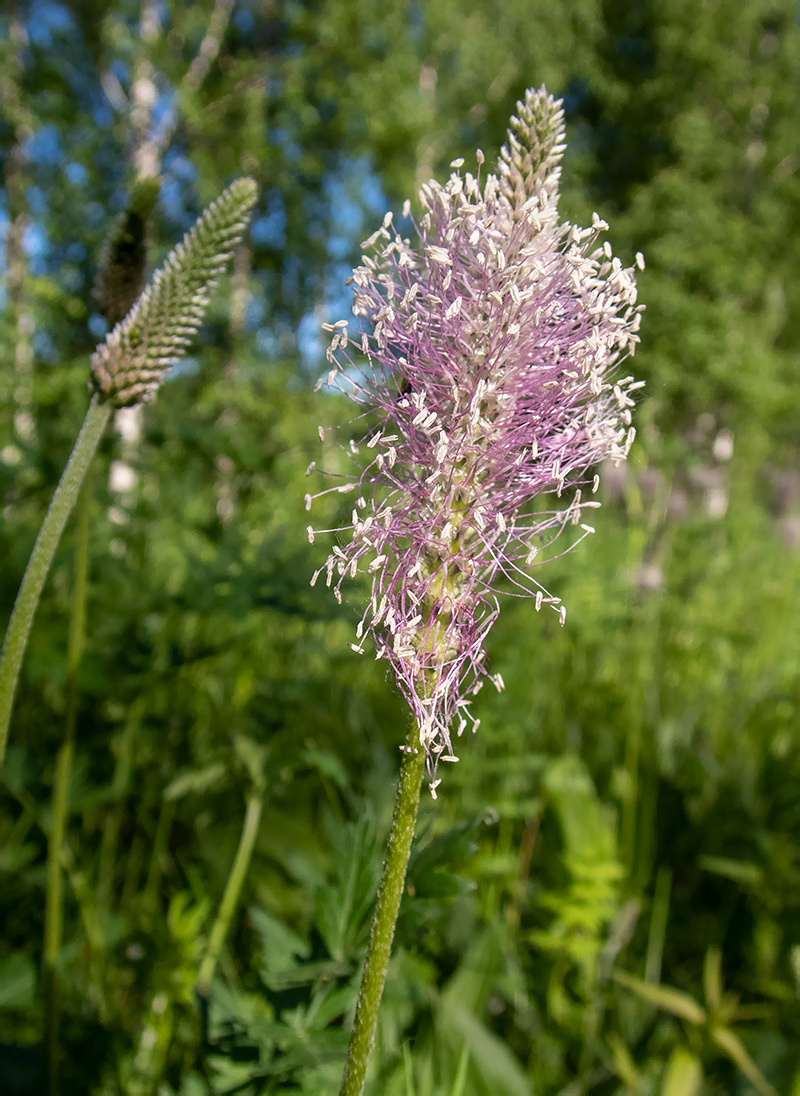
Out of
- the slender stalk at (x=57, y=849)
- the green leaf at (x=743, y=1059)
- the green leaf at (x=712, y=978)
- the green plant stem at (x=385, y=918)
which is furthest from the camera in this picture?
the green leaf at (x=712, y=978)

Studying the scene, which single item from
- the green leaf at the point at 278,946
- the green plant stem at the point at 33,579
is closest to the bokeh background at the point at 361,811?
the green leaf at the point at 278,946

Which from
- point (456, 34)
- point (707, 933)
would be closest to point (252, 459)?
point (707, 933)

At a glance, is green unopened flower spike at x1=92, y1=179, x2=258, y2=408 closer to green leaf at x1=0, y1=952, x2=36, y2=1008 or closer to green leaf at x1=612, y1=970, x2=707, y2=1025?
green leaf at x1=0, y1=952, x2=36, y2=1008

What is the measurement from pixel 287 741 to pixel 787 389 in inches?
737

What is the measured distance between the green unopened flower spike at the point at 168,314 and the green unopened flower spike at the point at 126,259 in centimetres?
16

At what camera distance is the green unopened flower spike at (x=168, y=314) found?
861 millimetres

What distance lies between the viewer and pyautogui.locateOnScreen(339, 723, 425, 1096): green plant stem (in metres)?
0.73

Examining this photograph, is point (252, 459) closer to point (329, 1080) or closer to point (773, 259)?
point (329, 1080)

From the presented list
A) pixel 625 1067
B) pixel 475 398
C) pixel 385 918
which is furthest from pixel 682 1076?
pixel 475 398

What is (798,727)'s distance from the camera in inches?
111

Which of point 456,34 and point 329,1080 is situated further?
point 456,34

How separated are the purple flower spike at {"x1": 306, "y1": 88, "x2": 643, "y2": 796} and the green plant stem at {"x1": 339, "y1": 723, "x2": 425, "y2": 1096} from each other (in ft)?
0.14

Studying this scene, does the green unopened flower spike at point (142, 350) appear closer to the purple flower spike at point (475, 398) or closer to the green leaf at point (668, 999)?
the purple flower spike at point (475, 398)

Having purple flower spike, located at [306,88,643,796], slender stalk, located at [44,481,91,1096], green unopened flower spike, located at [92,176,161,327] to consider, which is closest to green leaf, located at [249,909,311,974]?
slender stalk, located at [44,481,91,1096]
